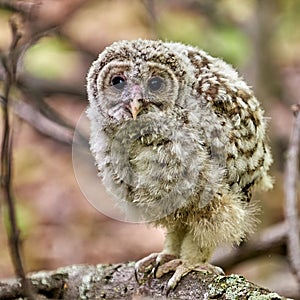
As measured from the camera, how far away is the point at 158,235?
5.90 meters

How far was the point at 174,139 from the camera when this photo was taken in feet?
8.48

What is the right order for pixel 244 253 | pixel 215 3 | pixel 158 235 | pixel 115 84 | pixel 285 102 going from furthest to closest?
1. pixel 285 102
2. pixel 215 3
3. pixel 158 235
4. pixel 244 253
5. pixel 115 84

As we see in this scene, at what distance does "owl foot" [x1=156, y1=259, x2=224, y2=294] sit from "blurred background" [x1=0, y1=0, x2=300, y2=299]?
2.39 meters

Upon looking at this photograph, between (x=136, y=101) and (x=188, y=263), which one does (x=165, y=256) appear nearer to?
(x=188, y=263)

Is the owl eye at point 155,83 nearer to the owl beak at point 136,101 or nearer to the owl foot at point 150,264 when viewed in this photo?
the owl beak at point 136,101

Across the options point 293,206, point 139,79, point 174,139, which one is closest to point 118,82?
point 139,79

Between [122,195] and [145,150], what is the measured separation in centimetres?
20

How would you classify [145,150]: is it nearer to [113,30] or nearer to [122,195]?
[122,195]

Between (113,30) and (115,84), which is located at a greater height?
(113,30)

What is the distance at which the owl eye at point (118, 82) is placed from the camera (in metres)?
2.57

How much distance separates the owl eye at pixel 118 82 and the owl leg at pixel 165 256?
665 mm

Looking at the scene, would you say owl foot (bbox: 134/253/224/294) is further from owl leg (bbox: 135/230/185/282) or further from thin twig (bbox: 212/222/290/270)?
thin twig (bbox: 212/222/290/270)

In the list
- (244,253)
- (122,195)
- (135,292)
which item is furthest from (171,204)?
(244,253)

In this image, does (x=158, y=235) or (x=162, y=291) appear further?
(x=158, y=235)
